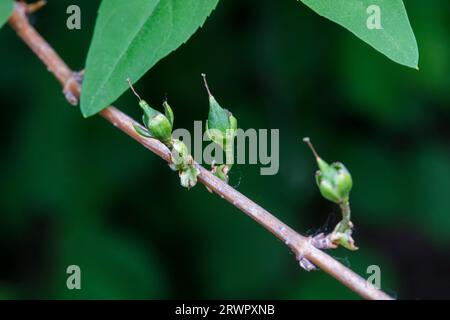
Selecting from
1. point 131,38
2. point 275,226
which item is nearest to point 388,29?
point 275,226

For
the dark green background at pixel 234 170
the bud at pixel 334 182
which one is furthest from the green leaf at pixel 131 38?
the dark green background at pixel 234 170

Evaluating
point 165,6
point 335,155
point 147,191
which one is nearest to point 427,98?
point 335,155

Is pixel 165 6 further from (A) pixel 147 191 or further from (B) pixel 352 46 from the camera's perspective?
(A) pixel 147 191

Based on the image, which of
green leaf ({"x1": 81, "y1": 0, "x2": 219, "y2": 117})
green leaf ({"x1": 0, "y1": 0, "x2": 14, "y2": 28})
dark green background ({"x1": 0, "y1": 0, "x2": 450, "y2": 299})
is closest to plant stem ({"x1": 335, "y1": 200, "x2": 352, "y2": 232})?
green leaf ({"x1": 81, "y1": 0, "x2": 219, "y2": 117})

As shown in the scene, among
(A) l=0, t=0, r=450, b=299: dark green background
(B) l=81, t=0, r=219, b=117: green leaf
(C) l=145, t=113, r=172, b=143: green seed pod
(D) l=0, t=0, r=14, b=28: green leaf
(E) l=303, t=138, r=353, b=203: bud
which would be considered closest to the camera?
(E) l=303, t=138, r=353, b=203: bud

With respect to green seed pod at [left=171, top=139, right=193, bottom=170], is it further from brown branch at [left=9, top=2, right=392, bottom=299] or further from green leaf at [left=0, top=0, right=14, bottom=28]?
green leaf at [left=0, top=0, right=14, bottom=28]

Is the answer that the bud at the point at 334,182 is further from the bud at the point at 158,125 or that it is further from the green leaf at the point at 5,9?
the green leaf at the point at 5,9

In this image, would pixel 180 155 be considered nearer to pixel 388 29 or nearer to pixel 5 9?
Answer: pixel 388 29
